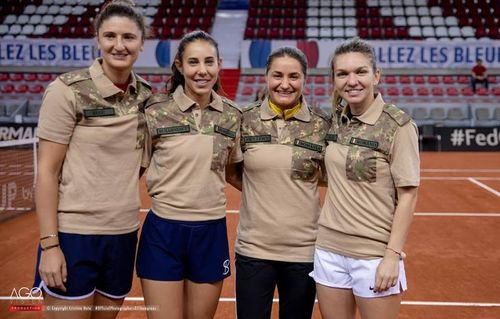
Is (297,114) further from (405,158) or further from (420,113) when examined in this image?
(420,113)

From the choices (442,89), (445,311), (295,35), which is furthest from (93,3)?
(445,311)

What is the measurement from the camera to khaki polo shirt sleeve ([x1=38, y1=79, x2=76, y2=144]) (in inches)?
93.4

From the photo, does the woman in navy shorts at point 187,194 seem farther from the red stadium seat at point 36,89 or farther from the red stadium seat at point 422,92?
the red stadium seat at point 36,89

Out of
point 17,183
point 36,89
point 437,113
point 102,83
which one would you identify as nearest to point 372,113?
point 102,83

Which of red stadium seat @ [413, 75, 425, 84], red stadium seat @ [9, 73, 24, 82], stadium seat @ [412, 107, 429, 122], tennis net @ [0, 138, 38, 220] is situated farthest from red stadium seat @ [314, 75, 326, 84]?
red stadium seat @ [9, 73, 24, 82]

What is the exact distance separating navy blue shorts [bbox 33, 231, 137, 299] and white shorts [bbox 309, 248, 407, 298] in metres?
0.95

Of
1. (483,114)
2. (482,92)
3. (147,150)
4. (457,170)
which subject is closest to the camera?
(147,150)

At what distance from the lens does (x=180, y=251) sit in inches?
104

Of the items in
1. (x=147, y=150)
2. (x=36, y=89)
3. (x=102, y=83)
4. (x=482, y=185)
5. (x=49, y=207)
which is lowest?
(x=482, y=185)

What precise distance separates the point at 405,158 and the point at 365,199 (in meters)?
0.27

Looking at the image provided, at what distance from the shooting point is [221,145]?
272cm

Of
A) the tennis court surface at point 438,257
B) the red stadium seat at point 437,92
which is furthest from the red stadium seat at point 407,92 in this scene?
the tennis court surface at point 438,257

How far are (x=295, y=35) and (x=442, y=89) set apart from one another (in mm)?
6222

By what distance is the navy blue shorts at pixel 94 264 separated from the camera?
8.05ft
